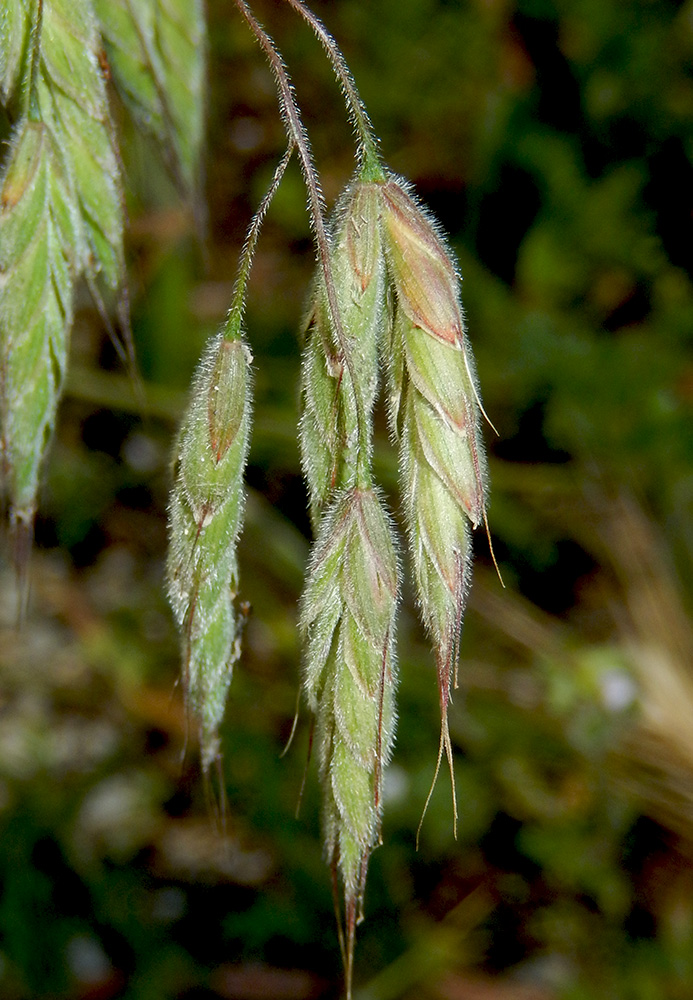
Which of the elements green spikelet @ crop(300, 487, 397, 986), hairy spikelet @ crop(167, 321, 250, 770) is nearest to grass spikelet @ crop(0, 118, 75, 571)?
hairy spikelet @ crop(167, 321, 250, 770)

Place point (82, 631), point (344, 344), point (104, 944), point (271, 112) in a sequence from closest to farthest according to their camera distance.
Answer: point (344, 344), point (104, 944), point (82, 631), point (271, 112)

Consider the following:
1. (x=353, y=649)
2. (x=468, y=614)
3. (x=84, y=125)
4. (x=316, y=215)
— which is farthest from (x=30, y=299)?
(x=468, y=614)

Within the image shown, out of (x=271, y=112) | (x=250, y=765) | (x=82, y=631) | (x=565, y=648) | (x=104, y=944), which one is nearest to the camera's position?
(x=104, y=944)

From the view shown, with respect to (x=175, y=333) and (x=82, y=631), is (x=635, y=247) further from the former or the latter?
(x=82, y=631)

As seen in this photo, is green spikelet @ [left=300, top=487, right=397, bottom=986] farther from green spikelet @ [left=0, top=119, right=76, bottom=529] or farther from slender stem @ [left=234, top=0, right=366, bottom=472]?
green spikelet @ [left=0, top=119, right=76, bottom=529]

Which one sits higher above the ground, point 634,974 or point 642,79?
point 642,79

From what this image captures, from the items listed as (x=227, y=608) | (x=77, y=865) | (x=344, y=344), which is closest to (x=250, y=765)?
(x=77, y=865)
